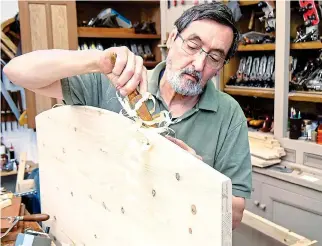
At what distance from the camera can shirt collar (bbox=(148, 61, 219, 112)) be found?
1.13m

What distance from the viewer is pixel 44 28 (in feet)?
8.77

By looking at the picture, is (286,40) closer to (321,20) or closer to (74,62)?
(321,20)

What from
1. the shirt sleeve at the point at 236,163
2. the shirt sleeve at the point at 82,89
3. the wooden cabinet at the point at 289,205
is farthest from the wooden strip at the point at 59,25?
the shirt sleeve at the point at 236,163

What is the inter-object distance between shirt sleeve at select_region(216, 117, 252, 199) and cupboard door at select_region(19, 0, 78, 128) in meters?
1.98

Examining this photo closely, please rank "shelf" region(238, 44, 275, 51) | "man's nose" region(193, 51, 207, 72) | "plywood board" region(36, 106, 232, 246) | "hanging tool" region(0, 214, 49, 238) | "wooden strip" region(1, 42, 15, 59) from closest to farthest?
"plywood board" region(36, 106, 232, 246) < "man's nose" region(193, 51, 207, 72) < "hanging tool" region(0, 214, 49, 238) < "shelf" region(238, 44, 275, 51) < "wooden strip" region(1, 42, 15, 59)

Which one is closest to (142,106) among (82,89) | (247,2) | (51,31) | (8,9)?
(82,89)

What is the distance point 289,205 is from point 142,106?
1.59 metres

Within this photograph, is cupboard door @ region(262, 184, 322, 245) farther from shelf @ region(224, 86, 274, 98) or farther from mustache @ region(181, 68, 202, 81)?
mustache @ region(181, 68, 202, 81)

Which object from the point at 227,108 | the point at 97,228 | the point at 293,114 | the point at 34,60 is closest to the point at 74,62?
the point at 34,60

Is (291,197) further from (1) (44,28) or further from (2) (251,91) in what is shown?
(1) (44,28)

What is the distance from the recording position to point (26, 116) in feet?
9.46

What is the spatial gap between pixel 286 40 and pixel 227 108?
1.23 meters

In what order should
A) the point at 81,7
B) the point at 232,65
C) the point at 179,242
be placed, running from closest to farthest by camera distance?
1. the point at 179,242
2. the point at 232,65
3. the point at 81,7

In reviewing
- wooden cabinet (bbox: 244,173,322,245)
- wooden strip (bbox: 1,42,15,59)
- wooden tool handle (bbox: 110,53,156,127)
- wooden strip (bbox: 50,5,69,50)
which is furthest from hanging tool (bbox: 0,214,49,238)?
wooden strip (bbox: 1,42,15,59)
